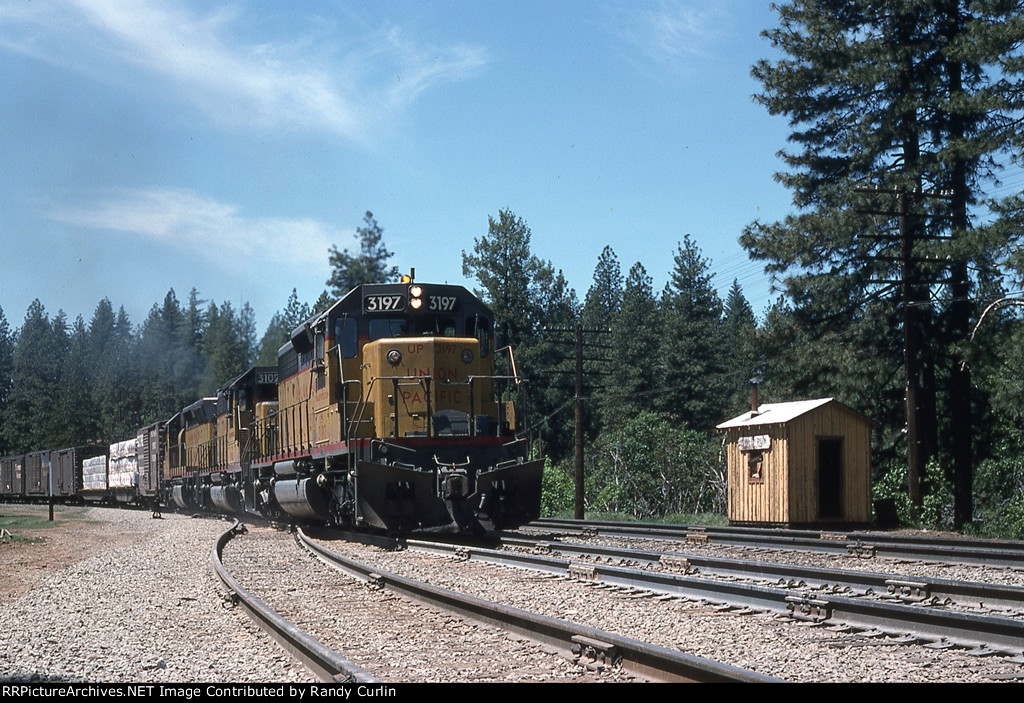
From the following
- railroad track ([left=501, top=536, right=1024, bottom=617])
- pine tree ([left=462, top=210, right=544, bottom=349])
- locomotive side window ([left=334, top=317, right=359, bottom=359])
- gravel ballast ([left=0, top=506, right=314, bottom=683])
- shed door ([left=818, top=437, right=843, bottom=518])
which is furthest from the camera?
pine tree ([left=462, top=210, right=544, bottom=349])

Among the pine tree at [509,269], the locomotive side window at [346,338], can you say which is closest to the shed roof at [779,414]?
the locomotive side window at [346,338]

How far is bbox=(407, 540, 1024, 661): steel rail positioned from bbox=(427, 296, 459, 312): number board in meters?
6.75

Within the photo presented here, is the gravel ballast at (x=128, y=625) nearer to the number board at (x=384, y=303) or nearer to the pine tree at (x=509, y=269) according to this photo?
the number board at (x=384, y=303)

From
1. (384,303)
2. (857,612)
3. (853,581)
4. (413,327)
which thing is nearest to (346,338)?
(384,303)

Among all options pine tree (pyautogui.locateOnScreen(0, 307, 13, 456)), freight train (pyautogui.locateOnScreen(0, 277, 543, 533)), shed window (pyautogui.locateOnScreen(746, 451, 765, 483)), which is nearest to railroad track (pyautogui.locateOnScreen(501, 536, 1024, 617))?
freight train (pyautogui.locateOnScreen(0, 277, 543, 533))

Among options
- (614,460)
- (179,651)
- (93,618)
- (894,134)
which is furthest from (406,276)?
(614,460)

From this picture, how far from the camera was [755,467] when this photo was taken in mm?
21438

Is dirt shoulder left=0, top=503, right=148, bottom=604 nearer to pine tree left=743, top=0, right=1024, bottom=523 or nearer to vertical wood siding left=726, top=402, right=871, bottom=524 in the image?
vertical wood siding left=726, top=402, right=871, bottom=524

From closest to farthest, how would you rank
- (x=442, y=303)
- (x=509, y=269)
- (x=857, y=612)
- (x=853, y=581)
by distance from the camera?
Answer: (x=857, y=612)
(x=853, y=581)
(x=442, y=303)
(x=509, y=269)

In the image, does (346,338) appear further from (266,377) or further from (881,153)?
(881,153)

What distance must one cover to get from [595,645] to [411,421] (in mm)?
9937

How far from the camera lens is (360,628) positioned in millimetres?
7812

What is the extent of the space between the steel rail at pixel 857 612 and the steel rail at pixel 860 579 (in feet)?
2.25

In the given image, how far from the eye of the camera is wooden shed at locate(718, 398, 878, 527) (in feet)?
67.1
